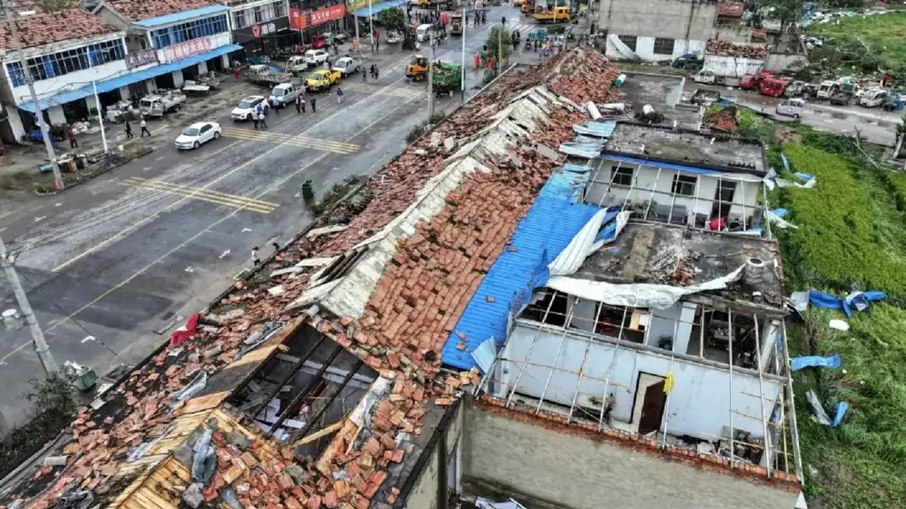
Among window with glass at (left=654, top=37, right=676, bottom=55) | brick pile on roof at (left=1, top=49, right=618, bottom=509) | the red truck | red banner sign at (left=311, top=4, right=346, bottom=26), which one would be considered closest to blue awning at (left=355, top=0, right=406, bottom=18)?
red banner sign at (left=311, top=4, right=346, bottom=26)

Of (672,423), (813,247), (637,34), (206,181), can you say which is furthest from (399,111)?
(672,423)

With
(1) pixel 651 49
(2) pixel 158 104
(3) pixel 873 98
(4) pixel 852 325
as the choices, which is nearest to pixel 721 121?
(4) pixel 852 325

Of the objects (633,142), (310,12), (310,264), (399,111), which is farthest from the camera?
(310,12)

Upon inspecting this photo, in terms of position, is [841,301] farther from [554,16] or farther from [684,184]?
[554,16]

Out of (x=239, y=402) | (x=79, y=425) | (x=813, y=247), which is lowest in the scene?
(x=813, y=247)

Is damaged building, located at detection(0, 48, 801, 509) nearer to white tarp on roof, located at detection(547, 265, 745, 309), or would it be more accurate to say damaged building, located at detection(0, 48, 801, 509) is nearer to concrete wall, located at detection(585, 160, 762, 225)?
white tarp on roof, located at detection(547, 265, 745, 309)

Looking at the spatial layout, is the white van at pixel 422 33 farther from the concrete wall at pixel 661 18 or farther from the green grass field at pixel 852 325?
the green grass field at pixel 852 325

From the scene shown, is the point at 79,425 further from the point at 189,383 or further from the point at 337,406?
the point at 337,406

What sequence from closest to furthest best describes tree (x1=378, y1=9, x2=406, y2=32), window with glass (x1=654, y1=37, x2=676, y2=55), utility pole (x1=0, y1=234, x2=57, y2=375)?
utility pole (x1=0, y1=234, x2=57, y2=375) < window with glass (x1=654, y1=37, x2=676, y2=55) < tree (x1=378, y1=9, x2=406, y2=32)
